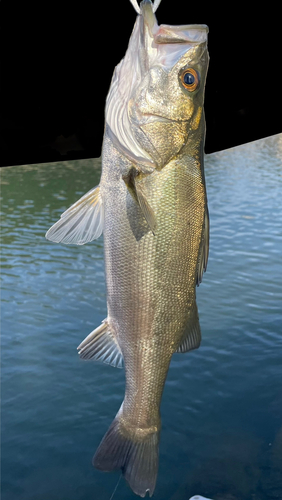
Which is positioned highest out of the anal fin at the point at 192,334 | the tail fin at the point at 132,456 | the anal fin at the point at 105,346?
the anal fin at the point at 192,334

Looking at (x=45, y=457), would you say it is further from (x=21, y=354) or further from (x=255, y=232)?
(x=255, y=232)

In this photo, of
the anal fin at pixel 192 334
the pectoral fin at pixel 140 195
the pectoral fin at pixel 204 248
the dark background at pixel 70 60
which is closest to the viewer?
the pectoral fin at pixel 140 195

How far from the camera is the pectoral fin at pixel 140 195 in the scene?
1850 mm

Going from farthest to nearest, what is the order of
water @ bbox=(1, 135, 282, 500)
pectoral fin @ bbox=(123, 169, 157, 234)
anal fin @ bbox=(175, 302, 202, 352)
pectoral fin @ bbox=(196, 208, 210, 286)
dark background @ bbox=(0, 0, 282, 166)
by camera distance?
water @ bbox=(1, 135, 282, 500) < dark background @ bbox=(0, 0, 282, 166) < anal fin @ bbox=(175, 302, 202, 352) < pectoral fin @ bbox=(196, 208, 210, 286) < pectoral fin @ bbox=(123, 169, 157, 234)

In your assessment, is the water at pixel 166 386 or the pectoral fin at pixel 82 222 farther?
the water at pixel 166 386

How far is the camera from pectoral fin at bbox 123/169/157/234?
1850 mm

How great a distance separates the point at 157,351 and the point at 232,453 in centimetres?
774

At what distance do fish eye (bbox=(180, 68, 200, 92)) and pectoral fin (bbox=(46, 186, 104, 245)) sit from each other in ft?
1.55

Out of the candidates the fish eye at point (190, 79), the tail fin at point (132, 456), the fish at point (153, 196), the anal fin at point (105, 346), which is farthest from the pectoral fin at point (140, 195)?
the tail fin at point (132, 456)

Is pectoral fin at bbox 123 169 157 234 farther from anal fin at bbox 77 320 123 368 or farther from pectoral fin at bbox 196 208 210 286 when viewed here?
anal fin at bbox 77 320 123 368

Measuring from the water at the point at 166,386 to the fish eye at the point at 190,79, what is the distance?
7.50 meters

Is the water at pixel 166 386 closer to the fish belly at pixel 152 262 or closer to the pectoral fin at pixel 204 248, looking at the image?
the fish belly at pixel 152 262

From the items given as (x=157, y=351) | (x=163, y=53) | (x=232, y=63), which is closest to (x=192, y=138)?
(x=163, y=53)

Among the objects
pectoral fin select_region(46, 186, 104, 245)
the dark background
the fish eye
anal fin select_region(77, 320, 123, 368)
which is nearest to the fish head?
the fish eye
